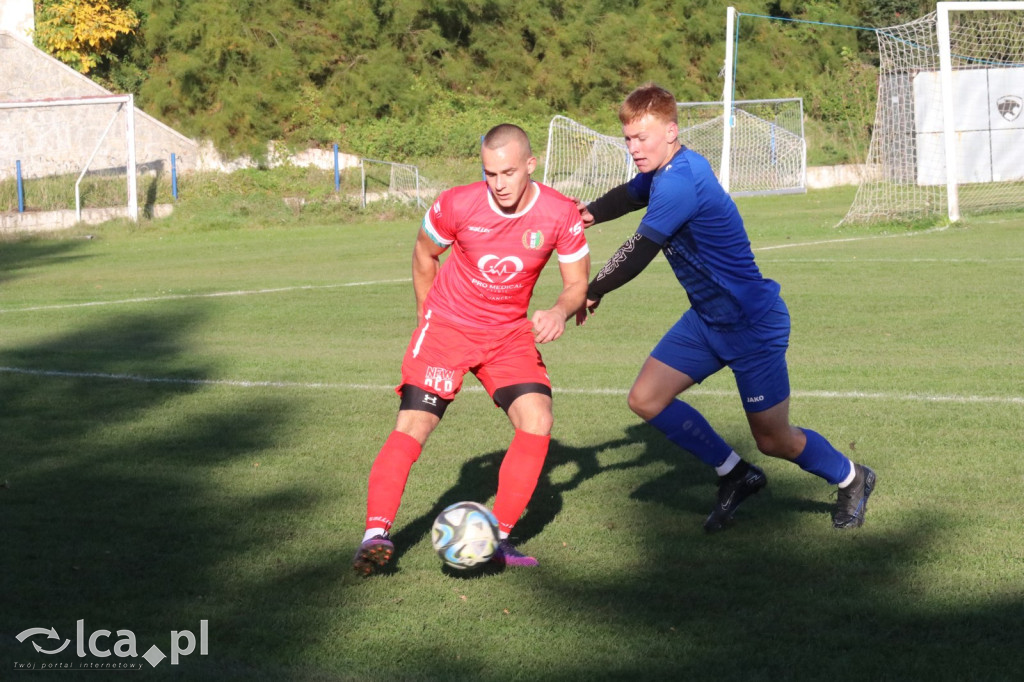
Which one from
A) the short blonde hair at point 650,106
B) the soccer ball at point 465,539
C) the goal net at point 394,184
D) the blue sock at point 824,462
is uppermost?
the goal net at point 394,184

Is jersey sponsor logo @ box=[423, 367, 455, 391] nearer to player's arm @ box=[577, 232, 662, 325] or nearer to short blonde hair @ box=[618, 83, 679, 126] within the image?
player's arm @ box=[577, 232, 662, 325]

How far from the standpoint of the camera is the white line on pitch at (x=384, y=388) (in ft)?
25.2

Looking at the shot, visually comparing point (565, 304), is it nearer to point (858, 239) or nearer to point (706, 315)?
point (706, 315)

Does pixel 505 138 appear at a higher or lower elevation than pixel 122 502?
higher

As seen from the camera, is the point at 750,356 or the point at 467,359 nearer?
the point at 467,359

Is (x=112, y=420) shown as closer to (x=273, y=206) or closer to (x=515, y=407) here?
(x=515, y=407)

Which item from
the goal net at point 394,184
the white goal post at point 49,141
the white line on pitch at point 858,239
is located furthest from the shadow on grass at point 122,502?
the white goal post at point 49,141

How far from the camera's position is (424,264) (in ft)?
17.2

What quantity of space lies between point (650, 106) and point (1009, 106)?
30.7m

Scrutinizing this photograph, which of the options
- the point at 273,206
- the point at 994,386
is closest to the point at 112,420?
the point at 994,386

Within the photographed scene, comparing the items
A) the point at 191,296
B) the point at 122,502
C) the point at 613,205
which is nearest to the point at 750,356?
the point at 613,205

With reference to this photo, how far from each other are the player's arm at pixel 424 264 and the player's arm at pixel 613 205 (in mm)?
755

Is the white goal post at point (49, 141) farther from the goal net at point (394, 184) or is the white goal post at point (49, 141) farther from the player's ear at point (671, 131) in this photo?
the player's ear at point (671, 131)

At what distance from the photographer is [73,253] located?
21859 mm
